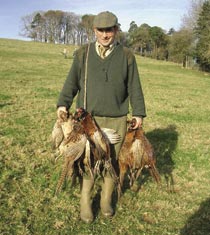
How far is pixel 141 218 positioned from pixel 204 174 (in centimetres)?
228

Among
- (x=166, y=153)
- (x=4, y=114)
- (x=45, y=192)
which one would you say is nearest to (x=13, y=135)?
(x=4, y=114)

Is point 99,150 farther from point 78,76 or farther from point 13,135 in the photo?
point 13,135

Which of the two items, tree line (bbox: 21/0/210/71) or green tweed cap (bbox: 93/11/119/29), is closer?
green tweed cap (bbox: 93/11/119/29)

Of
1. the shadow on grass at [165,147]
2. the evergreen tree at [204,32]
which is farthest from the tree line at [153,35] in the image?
the shadow on grass at [165,147]

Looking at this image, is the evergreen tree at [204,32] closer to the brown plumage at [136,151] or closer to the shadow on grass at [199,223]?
the shadow on grass at [199,223]

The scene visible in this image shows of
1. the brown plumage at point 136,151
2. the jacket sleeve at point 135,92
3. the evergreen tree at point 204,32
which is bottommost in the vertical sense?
the brown plumage at point 136,151

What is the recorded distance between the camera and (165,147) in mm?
7965

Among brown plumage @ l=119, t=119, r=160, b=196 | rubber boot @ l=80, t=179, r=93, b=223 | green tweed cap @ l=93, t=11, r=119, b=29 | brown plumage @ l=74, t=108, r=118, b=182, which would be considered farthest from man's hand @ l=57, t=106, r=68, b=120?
green tweed cap @ l=93, t=11, r=119, b=29

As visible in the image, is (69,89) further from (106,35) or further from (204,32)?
(204,32)

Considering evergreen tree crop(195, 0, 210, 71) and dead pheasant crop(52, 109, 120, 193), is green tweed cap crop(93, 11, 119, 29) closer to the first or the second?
dead pheasant crop(52, 109, 120, 193)

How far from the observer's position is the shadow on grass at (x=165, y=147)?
6469mm

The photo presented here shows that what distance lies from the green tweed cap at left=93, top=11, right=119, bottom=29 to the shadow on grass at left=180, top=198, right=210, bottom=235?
293 cm

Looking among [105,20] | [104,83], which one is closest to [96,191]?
[104,83]

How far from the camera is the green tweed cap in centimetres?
403
